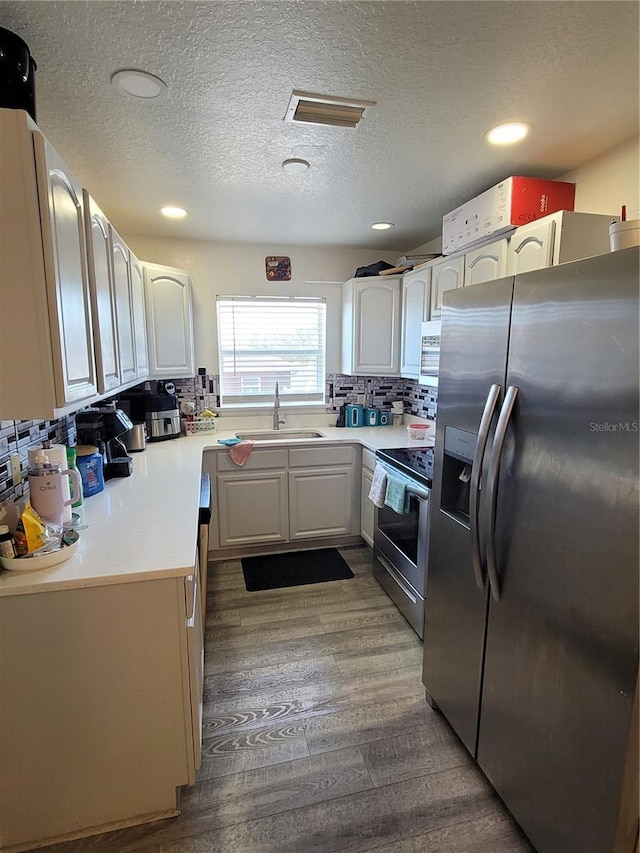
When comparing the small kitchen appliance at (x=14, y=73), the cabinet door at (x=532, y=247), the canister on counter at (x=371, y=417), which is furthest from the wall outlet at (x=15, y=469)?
the canister on counter at (x=371, y=417)

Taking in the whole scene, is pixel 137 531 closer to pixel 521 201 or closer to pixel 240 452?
pixel 240 452

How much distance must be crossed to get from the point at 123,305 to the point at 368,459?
1.86m

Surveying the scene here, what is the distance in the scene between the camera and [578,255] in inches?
68.3

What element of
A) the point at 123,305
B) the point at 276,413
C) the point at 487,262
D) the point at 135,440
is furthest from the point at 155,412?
the point at 487,262

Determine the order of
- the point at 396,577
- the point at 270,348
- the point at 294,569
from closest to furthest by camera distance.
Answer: the point at 396,577, the point at 294,569, the point at 270,348

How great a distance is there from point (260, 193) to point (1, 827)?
2768 millimetres

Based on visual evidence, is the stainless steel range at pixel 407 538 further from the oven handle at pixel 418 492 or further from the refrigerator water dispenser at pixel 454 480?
the refrigerator water dispenser at pixel 454 480

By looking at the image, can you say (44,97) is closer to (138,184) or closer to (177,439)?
(138,184)

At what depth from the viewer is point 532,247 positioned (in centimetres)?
185

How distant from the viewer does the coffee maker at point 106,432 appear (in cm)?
228

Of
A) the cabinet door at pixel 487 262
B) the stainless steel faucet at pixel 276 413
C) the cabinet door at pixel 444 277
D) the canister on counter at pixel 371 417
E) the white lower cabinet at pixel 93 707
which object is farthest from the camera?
the canister on counter at pixel 371 417

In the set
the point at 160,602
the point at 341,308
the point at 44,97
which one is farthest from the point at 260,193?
the point at 160,602

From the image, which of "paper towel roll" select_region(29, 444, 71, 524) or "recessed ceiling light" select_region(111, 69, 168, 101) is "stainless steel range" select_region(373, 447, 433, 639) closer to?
"paper towel roll" select_region(29, 444, 71, 524)

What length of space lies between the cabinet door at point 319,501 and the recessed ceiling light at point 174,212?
1.85 meters
